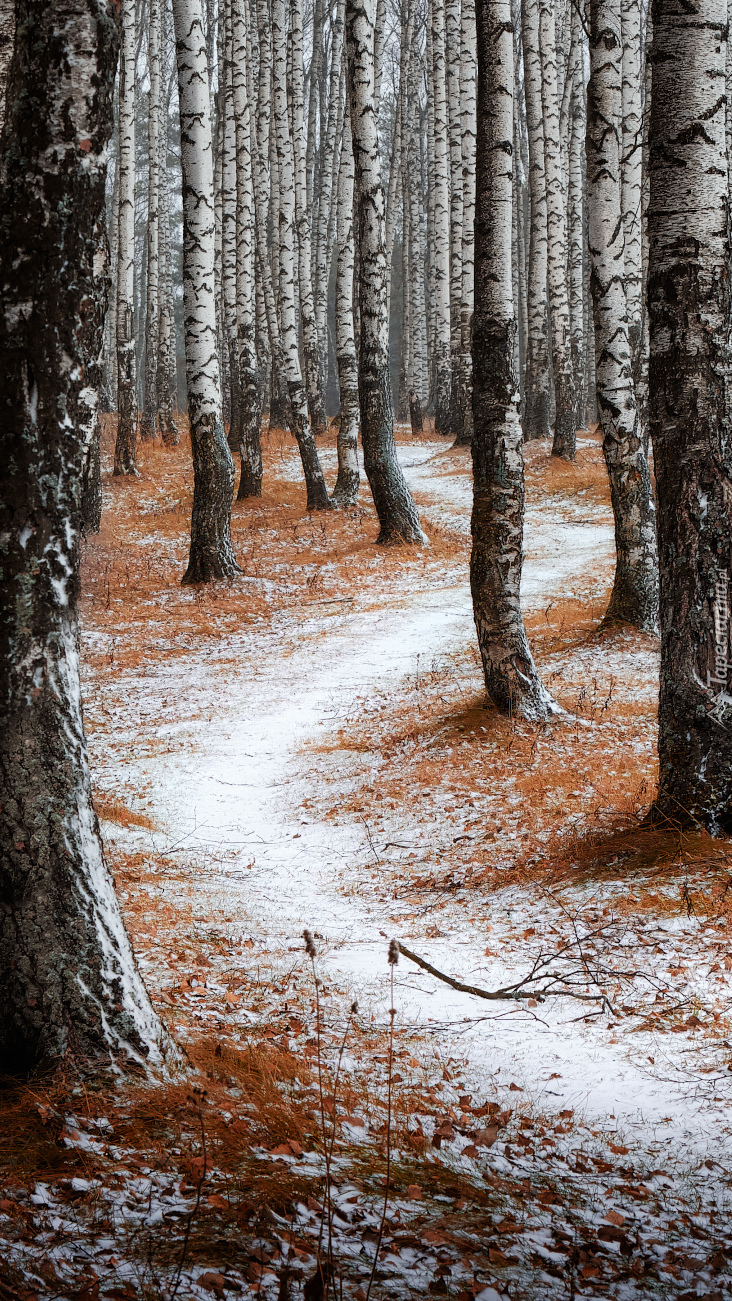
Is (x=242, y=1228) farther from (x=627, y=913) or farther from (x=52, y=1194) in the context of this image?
(x=627, y=913)

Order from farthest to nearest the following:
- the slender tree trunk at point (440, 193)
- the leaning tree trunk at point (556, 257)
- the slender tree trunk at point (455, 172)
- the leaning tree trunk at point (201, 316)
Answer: the slender tree trunk at point (440, 193), the slender tree trunk at point (455, 172), the leaning tree trunk at point (556, 257), the leaning tree trunk at point (201, 316)

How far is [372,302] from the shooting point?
12.4 metres

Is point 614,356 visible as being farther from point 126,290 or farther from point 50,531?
point 126,290

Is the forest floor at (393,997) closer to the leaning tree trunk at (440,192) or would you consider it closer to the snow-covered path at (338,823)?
the snow-covered path at (338,823)

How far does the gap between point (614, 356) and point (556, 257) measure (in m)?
9.57

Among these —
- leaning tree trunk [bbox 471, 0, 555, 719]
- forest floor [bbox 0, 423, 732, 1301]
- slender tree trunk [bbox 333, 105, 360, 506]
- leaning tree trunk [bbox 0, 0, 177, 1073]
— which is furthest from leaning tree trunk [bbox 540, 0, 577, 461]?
leaning tree trunk [bbox 0, 0, 177, 1073]

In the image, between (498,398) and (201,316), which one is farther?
(201,316)

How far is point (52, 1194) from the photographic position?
213 cm

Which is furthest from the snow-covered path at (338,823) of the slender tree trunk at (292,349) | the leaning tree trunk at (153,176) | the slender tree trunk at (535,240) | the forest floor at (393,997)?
the leaning tree trunk at (153,176)

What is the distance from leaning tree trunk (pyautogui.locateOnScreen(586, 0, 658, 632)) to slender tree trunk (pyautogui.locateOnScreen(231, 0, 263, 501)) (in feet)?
25.1

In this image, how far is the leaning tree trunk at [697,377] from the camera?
14.4ft

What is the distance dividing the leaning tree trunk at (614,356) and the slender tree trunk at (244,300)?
7649 mm

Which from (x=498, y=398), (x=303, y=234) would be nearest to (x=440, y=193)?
(x=303, y=234)

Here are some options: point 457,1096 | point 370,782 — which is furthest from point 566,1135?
point 370,782
